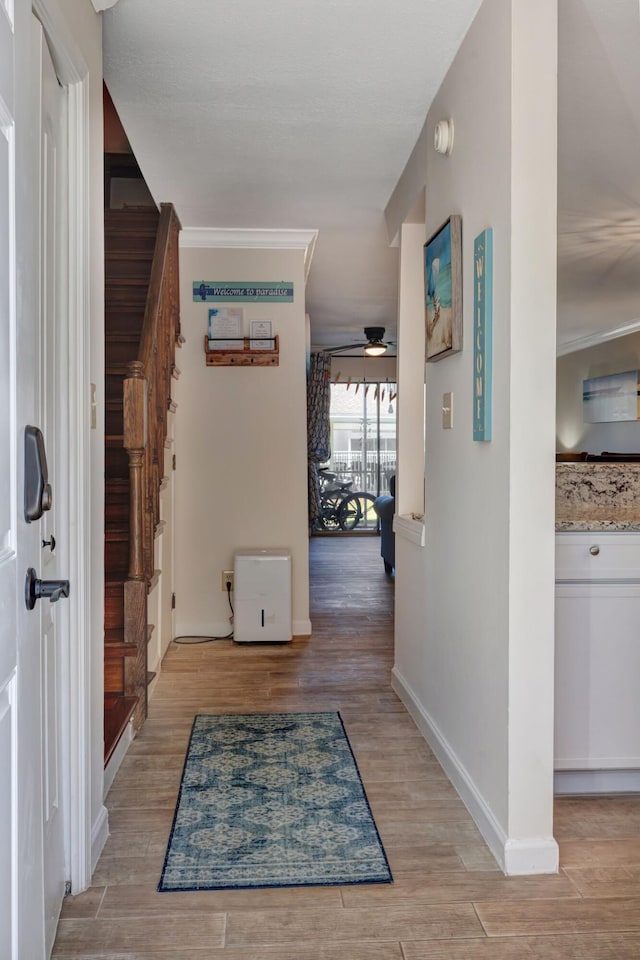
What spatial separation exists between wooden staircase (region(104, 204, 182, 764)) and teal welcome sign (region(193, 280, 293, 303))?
19 centimetres

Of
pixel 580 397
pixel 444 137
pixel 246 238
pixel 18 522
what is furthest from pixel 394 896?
pixel 580 397

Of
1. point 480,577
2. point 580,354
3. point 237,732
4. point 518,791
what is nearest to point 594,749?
point 518,791

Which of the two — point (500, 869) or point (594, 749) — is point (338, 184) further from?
point (500, 869)

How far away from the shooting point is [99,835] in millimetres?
2193

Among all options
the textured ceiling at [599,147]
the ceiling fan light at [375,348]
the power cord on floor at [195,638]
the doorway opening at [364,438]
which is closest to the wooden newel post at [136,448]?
the power cord on floor at [195,638]

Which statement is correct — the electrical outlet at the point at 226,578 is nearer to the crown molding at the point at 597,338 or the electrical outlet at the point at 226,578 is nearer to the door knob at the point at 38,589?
the door knob at the point at 38,589

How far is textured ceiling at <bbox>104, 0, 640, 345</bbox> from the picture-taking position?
240cm

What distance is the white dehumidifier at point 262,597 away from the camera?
459 centimetres

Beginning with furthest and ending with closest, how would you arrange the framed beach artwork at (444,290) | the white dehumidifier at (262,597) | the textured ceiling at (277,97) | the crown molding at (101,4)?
the white dehumidifier at (262,597), the framed beach artwork at (444,290), the textured ceiling at (277,97), the crown molding at (101,4)

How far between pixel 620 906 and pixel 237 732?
5.43 ft

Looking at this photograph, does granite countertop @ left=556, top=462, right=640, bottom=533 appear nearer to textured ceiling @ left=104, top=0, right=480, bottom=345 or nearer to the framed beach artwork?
the framed beach artwork

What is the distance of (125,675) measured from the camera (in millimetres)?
3219

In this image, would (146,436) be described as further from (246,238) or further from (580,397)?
(580,397)

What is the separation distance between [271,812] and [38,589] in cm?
153
